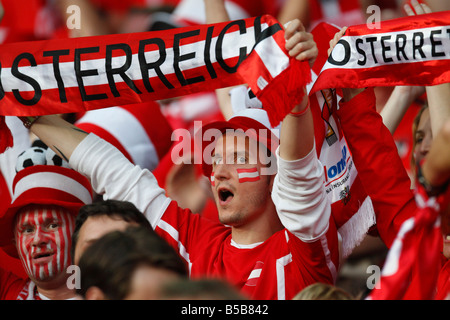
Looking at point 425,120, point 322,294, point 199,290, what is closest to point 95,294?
point 199,290

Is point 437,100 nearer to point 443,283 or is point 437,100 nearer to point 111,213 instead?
point 443,283

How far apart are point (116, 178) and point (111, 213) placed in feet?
1.61

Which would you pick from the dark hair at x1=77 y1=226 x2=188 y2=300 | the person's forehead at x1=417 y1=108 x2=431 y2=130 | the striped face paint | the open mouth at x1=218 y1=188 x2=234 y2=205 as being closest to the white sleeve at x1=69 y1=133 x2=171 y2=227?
the open mouth at x1=218 y1=188 x2=234 y2=205

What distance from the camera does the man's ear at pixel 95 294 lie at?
1733mm

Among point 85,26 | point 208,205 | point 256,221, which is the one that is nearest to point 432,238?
point 256,221

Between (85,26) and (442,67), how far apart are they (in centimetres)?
249

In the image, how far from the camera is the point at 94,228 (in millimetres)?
2379

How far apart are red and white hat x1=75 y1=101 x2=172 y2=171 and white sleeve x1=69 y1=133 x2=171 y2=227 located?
1.48 feet

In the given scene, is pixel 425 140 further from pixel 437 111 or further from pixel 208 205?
pixel 208 205

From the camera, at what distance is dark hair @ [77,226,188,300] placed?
1666mm

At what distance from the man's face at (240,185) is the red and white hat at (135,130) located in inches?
30.4

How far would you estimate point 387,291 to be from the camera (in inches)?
69.9

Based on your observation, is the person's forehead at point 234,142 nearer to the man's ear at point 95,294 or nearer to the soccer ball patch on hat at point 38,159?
the soccer ball patch on hat at point 38,159

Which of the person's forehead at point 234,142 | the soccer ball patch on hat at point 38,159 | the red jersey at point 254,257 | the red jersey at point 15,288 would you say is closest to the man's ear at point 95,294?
the red jersey at point 254,257
